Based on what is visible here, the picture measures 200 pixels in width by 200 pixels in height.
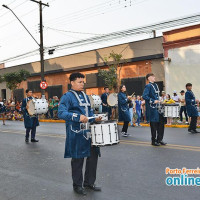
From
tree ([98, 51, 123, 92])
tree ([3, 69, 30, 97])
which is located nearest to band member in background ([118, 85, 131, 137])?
tree ([98, 51, 123, 92])

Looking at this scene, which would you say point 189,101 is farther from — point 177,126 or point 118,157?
point 118,157

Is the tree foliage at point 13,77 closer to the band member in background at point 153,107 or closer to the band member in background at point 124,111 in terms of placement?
the band member in background at point 124,111

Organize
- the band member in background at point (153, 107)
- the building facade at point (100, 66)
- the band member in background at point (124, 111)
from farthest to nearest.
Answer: the building facade at point (100, 66), the band member in background at point (124, 111), the band member in background at point (153, 107)

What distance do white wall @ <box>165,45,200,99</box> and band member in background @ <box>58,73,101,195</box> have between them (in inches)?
640

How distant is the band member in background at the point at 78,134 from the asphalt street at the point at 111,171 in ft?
0.95

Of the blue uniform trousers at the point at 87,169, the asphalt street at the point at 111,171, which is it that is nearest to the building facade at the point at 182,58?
the asphalt street at the point at 111,171

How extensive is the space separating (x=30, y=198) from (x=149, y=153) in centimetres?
372

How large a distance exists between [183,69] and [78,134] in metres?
16.9

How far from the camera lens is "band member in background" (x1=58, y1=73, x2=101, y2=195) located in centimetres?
438

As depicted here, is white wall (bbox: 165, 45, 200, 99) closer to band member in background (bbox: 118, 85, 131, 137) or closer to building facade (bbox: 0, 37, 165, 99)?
building facade (bbox: 0, 37, 165, 99)

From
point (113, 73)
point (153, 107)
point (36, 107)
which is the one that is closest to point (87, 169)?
point (153, 107)

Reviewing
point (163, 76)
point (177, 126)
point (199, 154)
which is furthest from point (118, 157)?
point (163, 76)

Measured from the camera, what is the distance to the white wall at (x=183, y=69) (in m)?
19.2

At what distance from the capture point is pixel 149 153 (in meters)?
7.18
